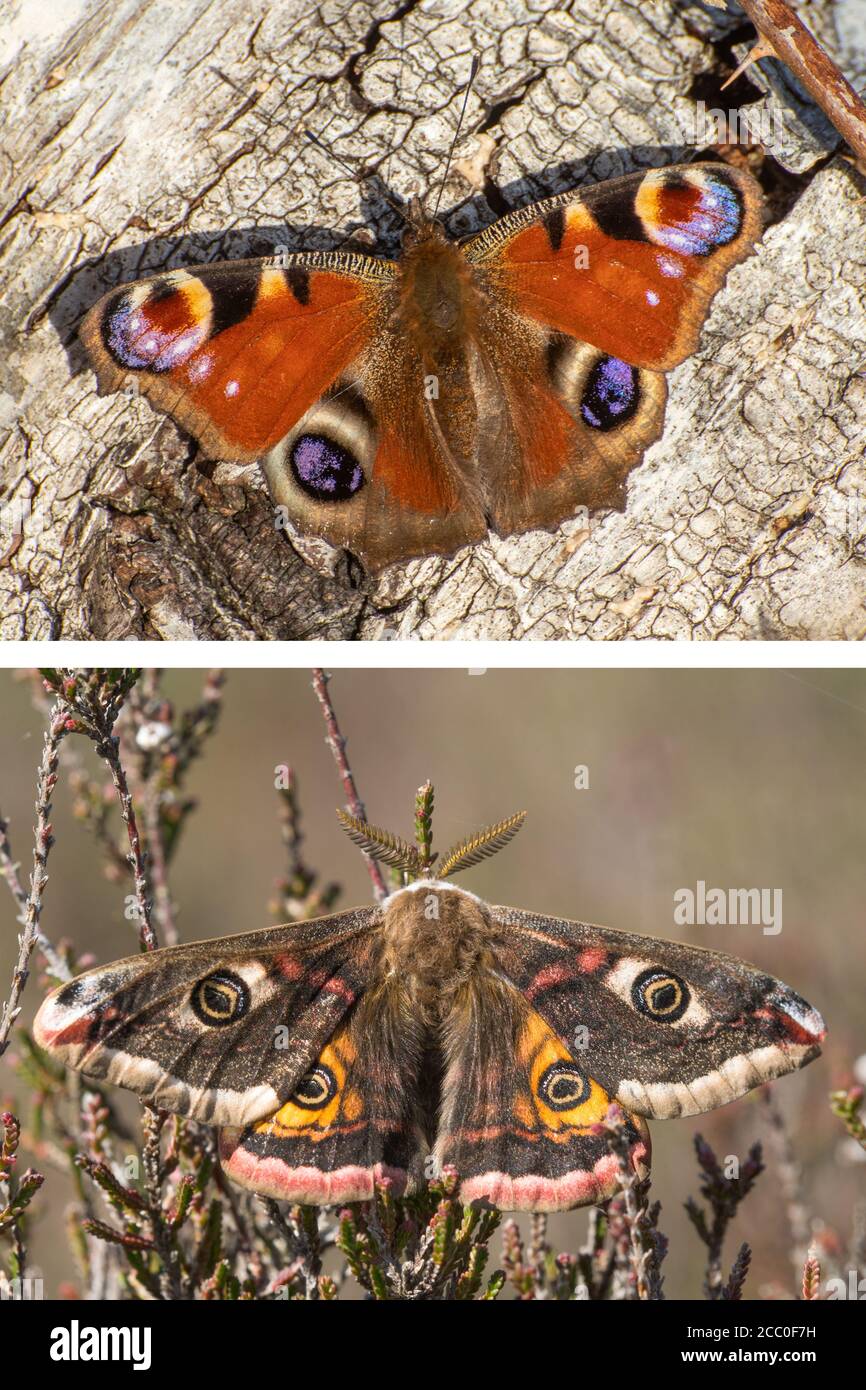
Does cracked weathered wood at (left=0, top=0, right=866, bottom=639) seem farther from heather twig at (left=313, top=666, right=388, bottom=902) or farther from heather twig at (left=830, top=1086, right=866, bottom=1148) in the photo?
heather twig at (left=830, top=1086, right=866, bottom=1148)

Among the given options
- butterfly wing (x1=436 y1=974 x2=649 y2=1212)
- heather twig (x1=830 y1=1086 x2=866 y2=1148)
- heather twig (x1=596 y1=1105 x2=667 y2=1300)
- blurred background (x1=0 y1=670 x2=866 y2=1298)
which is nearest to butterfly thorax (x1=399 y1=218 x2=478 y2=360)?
blurred background (x1=0 y1=670 x2=866 y2=1298)

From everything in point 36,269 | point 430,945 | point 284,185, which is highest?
point 284,185

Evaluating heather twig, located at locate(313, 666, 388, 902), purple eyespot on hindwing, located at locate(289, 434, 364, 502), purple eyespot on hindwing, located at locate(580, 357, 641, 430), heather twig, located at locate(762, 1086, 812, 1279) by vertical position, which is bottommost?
heather twig, located at locate(762, 1086, 812, 1279)

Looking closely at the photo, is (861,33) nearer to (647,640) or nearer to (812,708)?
(647,640)

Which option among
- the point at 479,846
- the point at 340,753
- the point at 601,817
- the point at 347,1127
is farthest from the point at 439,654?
the point at 601,817

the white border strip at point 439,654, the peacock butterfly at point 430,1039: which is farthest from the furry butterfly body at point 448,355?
the peacock butterfly at point 430,1039

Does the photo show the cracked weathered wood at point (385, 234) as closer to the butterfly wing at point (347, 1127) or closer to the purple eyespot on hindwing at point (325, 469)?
the purple eyespot on hindwing at point (325, 469)

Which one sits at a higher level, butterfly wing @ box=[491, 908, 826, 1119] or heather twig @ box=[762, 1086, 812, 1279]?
butterfly wing @ box=[491, 908, 826, 1119]
